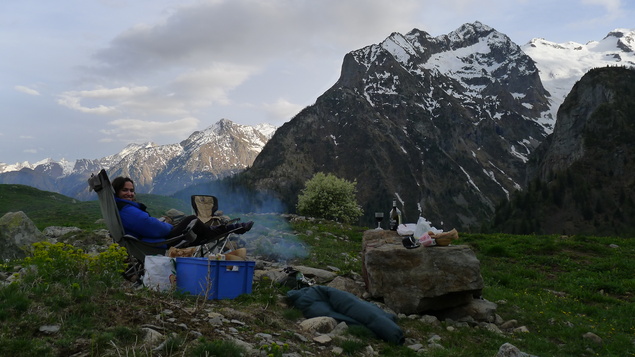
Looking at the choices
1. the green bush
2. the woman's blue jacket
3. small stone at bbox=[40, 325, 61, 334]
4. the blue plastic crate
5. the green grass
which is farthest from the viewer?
the green bush

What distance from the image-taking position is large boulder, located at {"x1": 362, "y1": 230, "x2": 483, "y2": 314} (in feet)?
31.7

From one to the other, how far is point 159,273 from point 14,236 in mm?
9858

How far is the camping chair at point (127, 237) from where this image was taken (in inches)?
360

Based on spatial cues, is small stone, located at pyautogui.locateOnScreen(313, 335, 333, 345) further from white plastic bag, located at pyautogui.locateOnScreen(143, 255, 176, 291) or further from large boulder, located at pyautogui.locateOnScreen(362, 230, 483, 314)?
large boulder, located at pyautogui.locateOnScreen(362, 230, 483, 314)

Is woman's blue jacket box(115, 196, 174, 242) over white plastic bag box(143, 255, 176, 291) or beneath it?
over

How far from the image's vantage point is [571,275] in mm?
15039

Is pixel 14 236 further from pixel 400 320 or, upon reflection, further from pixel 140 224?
pixel 400 320

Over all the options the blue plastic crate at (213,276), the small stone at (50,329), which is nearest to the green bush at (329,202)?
the blue plastic crate at (213,276)

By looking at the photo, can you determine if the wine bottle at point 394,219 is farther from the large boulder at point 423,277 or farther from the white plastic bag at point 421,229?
the large boulder at point 423,277

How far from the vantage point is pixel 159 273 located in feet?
27.6

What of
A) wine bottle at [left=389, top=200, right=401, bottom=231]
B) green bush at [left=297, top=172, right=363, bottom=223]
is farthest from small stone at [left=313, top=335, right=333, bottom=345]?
green bush at [left=297, top=172, right=363, bottom=223]

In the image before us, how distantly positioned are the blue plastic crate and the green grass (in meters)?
0.28

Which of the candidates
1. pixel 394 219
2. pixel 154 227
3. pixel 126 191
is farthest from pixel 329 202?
pixel 154 227

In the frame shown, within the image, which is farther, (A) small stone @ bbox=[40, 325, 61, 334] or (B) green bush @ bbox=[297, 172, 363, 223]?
(B) green bush @ bbox=[297, 172, 363, 223]
